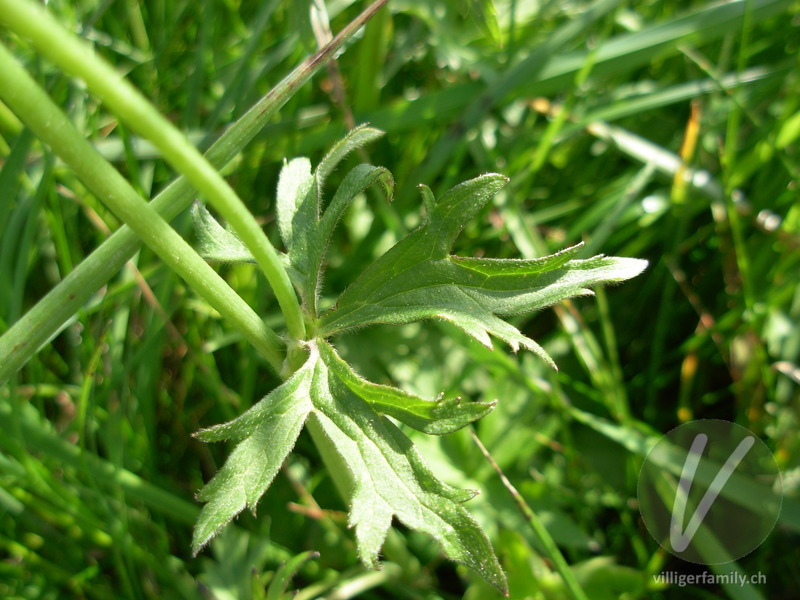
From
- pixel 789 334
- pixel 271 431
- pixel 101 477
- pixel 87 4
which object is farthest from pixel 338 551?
pixel 87 4

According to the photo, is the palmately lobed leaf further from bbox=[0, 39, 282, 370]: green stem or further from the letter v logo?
the letter v logo

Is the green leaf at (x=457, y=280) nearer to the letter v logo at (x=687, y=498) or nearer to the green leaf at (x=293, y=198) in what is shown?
the green leaf at (x=293, y=198)

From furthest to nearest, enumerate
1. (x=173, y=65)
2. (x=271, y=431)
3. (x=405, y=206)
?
1. (x=173, y=65)
2. (x=405, y=206)
3. (x=271, y=431)

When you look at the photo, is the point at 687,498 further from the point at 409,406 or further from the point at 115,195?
the point at 115,195


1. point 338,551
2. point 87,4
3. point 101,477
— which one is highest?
point 87,4

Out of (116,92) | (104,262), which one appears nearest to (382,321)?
(104,262)

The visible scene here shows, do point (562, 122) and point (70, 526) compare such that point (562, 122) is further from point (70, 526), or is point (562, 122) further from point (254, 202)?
point (70, 526)

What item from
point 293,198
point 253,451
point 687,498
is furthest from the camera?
point 687,498

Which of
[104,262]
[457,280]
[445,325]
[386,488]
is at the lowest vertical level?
[445,325]
